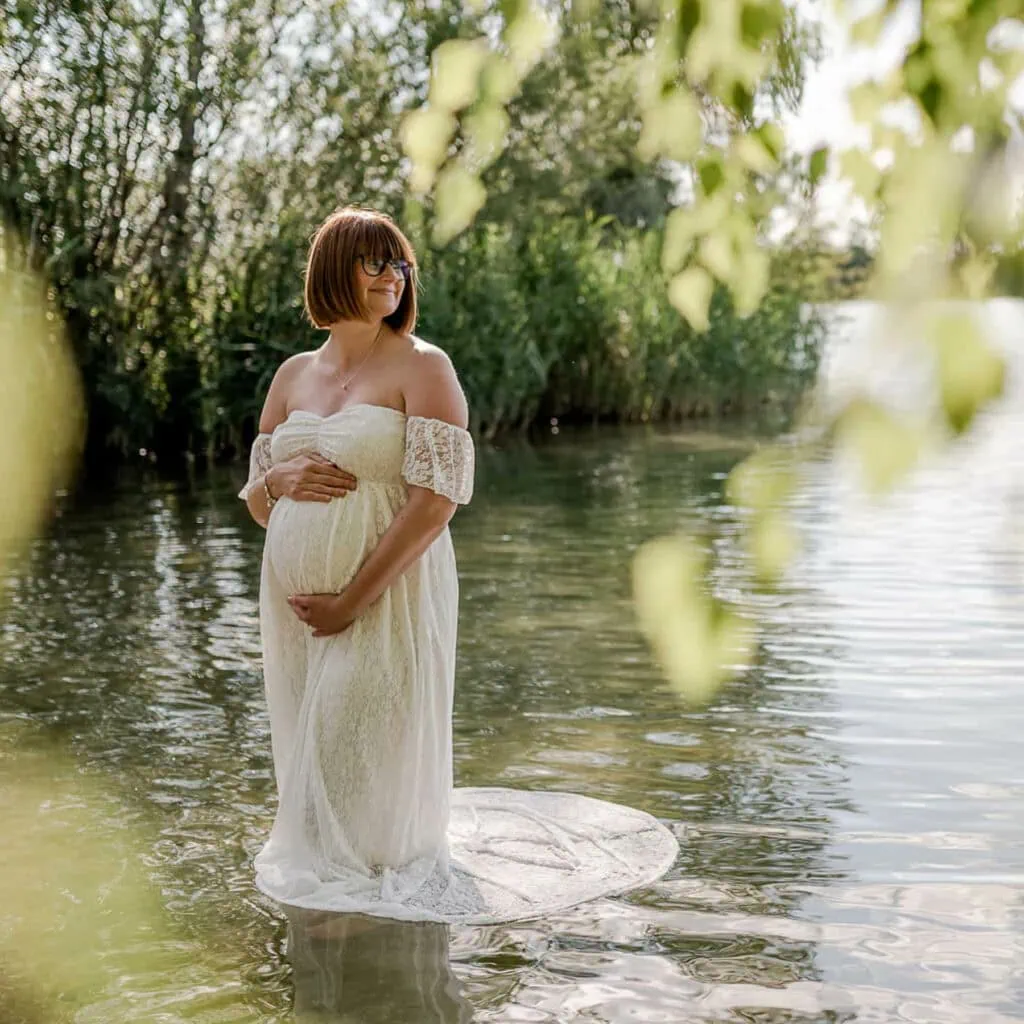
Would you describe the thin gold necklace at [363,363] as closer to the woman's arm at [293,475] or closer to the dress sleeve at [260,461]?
the woman's arm at [293,475]

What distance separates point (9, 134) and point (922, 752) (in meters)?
14.5

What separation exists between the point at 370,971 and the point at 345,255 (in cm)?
185

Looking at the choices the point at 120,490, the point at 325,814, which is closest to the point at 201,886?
the point at 325,814

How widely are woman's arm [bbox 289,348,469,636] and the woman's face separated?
160mm

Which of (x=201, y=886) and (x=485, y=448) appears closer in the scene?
(x=201, y=886)

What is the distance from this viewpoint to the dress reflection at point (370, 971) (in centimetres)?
387

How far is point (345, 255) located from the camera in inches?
174

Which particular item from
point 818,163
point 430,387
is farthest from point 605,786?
point 818,163

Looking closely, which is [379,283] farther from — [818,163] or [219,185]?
[219,185]

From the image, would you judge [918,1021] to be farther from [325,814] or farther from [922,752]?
[922,752]

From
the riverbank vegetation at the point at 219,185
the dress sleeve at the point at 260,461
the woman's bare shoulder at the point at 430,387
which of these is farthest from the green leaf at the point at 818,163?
the riverbank vegetation at the point at 219,185

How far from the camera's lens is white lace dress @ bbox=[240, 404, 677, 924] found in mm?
4516

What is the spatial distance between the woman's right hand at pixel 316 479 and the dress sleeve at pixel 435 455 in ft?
0.63

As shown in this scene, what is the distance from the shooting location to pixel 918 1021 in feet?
12.3
